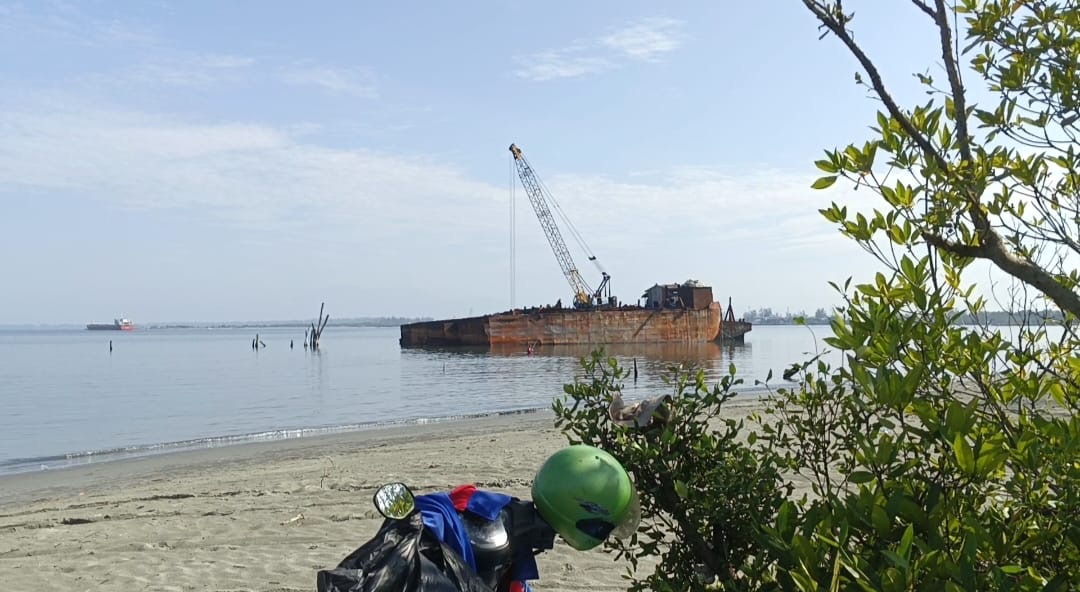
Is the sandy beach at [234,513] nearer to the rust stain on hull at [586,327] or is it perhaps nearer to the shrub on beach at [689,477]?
the shrub on beach at [689,477]

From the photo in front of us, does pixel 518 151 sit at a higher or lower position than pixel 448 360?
higher

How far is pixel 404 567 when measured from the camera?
7.50 feet

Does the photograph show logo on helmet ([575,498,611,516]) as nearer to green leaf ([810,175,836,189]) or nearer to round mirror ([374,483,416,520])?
round mirror ([374,483,416,520])

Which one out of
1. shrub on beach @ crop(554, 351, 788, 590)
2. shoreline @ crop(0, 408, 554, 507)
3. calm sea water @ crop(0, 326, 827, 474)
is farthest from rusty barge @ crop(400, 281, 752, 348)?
shrub on beach @ crop(554, 351, 788, 590)

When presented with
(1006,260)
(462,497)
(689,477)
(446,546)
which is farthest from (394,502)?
(1006,260)

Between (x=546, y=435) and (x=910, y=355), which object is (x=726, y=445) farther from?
(x=546, y=435)

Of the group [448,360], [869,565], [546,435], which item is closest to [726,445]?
[869,565]

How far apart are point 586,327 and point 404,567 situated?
64256mm

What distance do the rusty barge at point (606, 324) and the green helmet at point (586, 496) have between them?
60.2 metres

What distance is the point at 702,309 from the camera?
229 feet

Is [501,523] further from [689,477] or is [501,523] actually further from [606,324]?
[606,324]

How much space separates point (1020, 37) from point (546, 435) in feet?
45.4

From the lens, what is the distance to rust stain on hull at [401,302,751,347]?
213 feet

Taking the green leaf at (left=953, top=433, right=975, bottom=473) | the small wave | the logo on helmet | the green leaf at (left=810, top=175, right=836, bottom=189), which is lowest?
the small wave
